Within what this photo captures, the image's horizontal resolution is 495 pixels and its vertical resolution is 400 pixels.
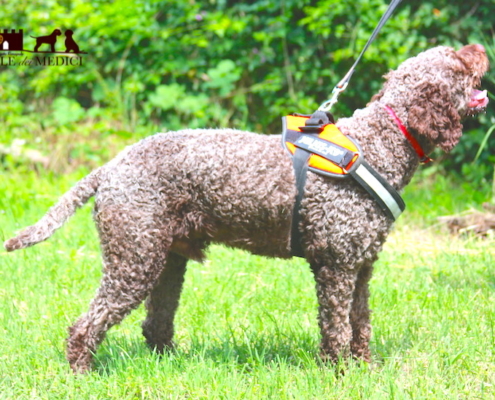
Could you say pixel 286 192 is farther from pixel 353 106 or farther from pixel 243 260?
pixel 353 106

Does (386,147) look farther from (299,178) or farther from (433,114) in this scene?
(299,178)

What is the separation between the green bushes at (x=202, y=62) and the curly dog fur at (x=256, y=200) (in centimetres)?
462

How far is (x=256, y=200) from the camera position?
324 cm

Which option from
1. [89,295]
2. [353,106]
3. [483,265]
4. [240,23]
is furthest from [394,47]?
[89,295]

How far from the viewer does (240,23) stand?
26.8 feet

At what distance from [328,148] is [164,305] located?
4.48 ft

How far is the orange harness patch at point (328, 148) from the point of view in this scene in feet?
10.5

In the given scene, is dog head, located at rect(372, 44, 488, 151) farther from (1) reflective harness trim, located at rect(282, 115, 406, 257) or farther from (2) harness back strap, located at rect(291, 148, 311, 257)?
(2) harness back strap, located at rect(291, 148, 311, 257)

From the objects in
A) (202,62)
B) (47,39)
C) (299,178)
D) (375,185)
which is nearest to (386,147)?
(375,185)

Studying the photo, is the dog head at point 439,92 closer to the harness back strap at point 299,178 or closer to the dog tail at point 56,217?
the harness back strap at point 299,178

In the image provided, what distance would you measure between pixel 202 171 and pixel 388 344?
1557mm

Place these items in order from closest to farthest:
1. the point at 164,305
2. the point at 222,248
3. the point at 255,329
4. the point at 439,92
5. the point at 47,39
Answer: the point at 439,92
the point at 164,305
the point at 255,329
the point at 222,248
the point at 47,39

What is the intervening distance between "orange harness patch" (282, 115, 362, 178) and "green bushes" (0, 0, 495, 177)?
4.76 m

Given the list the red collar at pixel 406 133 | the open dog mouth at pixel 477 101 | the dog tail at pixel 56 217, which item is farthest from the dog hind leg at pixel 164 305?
the open dog mouth at pixel 477 101
